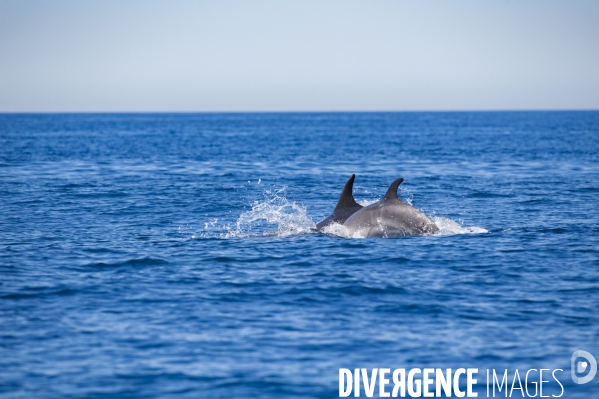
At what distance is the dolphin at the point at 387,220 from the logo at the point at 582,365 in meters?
8.91

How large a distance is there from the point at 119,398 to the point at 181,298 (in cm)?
429

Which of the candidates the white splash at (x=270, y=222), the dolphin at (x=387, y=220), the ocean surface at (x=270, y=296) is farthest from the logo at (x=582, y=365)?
the white splash at (x=270, y=222)

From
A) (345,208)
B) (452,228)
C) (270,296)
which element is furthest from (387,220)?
(270,296)

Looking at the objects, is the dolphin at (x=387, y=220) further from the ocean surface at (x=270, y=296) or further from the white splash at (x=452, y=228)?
the white splash at (x=452, y=228)

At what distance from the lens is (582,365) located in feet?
33.3

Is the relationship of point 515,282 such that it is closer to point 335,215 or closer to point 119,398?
point 335,215

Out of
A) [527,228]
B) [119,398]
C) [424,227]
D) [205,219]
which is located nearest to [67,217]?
[205,219]

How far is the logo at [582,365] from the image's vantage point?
980 centimetres

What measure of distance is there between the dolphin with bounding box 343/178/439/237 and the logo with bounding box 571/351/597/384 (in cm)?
891

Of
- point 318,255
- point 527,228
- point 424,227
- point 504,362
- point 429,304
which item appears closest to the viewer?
point 504,362

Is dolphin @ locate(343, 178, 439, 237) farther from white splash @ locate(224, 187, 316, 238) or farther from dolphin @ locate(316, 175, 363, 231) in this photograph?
white splash @ locate(224, 187, 316, 238)

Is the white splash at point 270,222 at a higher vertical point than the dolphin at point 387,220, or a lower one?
lower

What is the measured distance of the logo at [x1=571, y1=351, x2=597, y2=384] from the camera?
32.2ft

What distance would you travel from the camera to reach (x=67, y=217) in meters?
24.1
